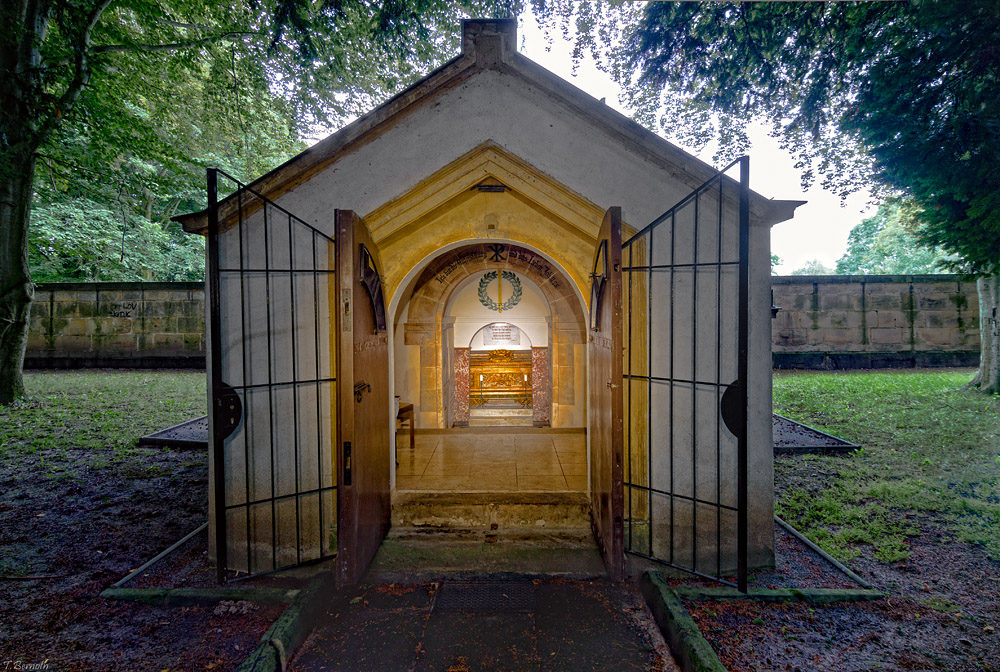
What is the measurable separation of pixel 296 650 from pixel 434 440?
4.03 m

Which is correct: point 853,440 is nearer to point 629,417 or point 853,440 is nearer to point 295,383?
point 629,417

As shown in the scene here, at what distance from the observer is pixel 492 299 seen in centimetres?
985

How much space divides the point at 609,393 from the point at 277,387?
277cm

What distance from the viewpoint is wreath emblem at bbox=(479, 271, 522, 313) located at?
9.70m

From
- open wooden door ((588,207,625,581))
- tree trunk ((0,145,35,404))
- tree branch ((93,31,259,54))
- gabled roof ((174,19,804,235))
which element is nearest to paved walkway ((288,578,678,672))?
open wooden door ((588,207,625,581))

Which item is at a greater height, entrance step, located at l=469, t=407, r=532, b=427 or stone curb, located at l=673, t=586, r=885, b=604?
stone curb, located at l=673, t=586, r=885, b=604

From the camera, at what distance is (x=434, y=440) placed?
21.5 ft

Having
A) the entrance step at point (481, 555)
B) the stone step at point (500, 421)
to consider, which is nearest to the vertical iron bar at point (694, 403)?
the entrance step at point (481, 555)

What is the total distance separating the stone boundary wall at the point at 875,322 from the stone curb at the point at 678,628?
1310 cm

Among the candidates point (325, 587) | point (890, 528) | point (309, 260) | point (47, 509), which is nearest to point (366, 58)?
point (309, 260)

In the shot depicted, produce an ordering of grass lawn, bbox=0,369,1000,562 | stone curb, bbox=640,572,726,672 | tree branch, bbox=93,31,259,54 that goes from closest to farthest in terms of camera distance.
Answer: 1. stone curb, bbox=640,572,726,672
2. grass lawn, bbox=0,369,1000,562
3. tree branch, bbox=93,31,259,54

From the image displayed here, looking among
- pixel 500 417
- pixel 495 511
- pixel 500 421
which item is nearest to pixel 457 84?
pixel 495 511

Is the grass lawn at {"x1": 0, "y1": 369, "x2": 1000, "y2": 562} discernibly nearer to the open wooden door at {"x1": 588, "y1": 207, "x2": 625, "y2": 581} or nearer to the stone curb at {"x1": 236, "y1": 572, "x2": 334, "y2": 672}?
the open wooden door at {"x1": 588, "y1": 207, "x2": 625, "y2": 581}

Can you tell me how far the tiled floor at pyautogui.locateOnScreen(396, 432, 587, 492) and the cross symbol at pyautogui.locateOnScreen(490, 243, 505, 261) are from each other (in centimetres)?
361
